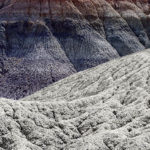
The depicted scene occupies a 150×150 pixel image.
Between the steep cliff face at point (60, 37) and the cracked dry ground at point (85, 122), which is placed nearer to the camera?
the cracked dry ground at point (85, 122)

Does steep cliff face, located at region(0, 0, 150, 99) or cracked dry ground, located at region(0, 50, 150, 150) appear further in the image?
steep cliff face, located at region(0, 0, 150, 99)

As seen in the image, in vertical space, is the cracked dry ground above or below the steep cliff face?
above

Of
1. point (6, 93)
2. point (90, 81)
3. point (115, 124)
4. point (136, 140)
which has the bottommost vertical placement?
point (6, 93)

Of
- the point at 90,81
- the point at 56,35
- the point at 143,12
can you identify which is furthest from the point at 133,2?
the point at 90,81

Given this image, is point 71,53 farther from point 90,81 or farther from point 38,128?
point 38,128

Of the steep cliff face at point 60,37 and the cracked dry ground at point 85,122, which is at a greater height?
the cracked dry ground at point 85,122
